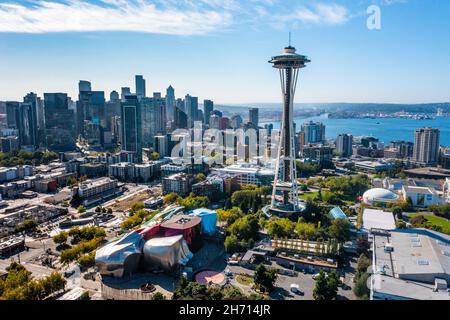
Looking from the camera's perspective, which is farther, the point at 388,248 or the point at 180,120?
the point at 180,120

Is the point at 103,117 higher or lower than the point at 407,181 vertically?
higher

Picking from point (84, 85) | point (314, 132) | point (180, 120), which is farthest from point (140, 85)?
point (314, 132)

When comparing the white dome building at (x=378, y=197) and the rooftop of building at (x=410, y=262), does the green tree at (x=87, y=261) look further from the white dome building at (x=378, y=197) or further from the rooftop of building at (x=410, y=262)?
the white dome building at (x=378, y=197)

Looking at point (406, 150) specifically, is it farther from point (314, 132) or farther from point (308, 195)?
→ point (308, 195)

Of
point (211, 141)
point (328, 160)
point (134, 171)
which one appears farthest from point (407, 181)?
point (211, 141)

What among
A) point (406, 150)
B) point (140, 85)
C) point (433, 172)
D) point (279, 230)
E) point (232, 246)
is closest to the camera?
point (232, 246)

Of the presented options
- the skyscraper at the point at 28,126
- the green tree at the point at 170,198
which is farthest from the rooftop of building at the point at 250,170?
the skyscraper at the point at 28,126

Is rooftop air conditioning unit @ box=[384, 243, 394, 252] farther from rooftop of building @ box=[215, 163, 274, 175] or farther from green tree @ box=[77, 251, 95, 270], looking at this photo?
rooftop of building @ box=[215, 163, 274, 175]
